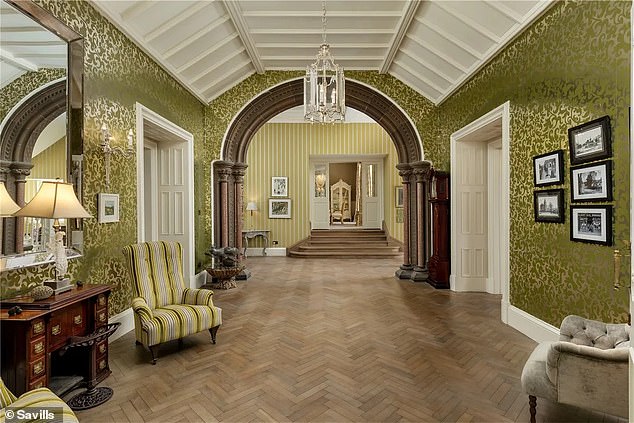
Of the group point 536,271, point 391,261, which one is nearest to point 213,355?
point 536,271

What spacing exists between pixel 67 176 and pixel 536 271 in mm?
4772

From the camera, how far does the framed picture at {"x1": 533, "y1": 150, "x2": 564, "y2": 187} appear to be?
348 cm

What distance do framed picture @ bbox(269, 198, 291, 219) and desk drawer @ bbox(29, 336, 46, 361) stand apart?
903 centimetres

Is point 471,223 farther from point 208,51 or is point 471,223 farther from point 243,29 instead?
point 208,51

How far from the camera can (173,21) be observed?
457 centimetres

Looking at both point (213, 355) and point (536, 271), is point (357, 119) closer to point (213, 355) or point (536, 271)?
point (536, 271)

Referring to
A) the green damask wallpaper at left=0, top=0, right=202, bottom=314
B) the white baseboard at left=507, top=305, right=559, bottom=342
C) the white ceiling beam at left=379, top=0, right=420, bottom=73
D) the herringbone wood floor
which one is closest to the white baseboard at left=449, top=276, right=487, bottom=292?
the herringbone wood floor

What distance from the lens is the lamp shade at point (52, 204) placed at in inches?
101

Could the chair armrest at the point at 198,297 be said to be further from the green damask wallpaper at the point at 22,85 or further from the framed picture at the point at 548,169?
the framed picture at the point at 548,169

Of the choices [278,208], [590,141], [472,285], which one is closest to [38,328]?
[590,141]

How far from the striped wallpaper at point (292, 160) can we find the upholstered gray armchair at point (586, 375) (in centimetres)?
931

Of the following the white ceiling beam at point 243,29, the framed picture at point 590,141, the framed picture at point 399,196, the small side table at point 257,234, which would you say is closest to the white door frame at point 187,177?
the white ceiling beam at point 243,29

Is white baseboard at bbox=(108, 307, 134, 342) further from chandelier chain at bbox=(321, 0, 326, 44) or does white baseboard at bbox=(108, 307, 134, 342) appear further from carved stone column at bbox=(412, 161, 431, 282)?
carved stone column at bbox=(412, 161, 431, 282)

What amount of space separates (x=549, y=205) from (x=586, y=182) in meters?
0.57
